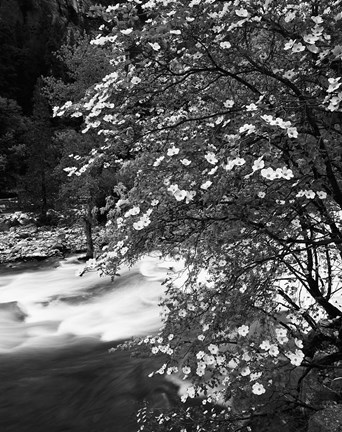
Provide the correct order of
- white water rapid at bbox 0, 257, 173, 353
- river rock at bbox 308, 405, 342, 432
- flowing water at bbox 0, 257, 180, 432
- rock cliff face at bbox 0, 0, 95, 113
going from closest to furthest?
1. river rock at bbox 308, 405, 342, 432
2. flowing water at bbox 0, 257, 180, 432
3. white water rapid at bbox 0, 257, 173, 353
4. rock cliff face at bbox 0, 0, 95, 113

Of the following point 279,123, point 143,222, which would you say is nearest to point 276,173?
point 279,123

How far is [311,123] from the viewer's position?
2.88 meters

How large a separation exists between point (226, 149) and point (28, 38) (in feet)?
186

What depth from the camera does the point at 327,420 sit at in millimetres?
3777

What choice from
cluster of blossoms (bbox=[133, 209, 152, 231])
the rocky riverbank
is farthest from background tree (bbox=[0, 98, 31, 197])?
cluster of blossoms (bbox=[133, 209, 152, 231])

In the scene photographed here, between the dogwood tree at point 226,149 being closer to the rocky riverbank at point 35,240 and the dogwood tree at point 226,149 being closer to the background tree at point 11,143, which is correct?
the rocky riverbank at point 35,240

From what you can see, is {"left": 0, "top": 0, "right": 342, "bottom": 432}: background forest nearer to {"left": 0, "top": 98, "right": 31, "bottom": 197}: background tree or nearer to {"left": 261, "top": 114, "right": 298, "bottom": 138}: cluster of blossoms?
{"left": 261, "top": 114, "right": 298, "bottom": 138}: cluster of blossoms

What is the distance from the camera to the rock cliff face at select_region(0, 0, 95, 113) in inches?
1863

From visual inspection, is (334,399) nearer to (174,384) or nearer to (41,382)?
(174,384)

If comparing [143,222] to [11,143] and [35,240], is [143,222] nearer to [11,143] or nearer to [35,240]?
[35,240]

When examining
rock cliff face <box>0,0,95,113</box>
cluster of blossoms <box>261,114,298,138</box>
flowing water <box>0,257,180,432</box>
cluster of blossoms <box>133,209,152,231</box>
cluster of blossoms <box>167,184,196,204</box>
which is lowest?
flowing water <box>0,257,180,432</box>

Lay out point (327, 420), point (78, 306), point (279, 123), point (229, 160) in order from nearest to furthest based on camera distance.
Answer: point (279, 123) < point (229, 160) < point (327, 420) < point (78, 306)

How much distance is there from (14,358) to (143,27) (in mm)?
9580

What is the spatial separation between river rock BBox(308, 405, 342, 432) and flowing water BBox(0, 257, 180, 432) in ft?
12.4
